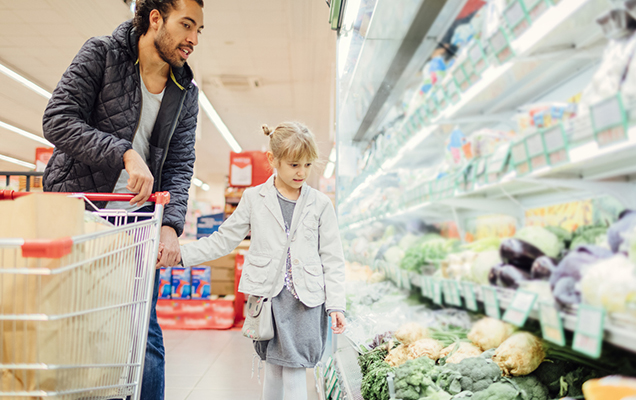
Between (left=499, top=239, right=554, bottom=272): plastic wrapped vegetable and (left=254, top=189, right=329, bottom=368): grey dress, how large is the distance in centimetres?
78

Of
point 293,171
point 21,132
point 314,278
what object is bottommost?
point 314,278

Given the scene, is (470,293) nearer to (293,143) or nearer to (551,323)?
(551,323)

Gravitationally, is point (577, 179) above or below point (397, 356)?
above

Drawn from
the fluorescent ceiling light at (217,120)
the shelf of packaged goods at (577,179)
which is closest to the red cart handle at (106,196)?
the shelf of packaged goods at (577,179)

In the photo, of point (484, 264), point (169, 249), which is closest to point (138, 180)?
point (169, 249)

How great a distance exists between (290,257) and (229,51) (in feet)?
18.6

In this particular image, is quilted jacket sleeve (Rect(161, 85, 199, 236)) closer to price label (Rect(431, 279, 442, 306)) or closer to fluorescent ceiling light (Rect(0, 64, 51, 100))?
price label (Rect(431, 279, 442, 306))

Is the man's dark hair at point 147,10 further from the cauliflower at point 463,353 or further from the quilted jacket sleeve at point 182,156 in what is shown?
the cauliflower at point 463,353

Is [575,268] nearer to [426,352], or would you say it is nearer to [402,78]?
[426,352]

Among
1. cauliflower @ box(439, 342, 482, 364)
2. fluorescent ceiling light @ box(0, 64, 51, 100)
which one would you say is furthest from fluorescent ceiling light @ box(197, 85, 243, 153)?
cauliflower @ box(439, 342, 482, 364)

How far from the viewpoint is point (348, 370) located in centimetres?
211

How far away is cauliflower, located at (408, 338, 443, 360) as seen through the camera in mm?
1597

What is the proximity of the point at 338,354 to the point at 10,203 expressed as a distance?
2.05m

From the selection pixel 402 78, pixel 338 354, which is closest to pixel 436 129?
pixel 402 78
